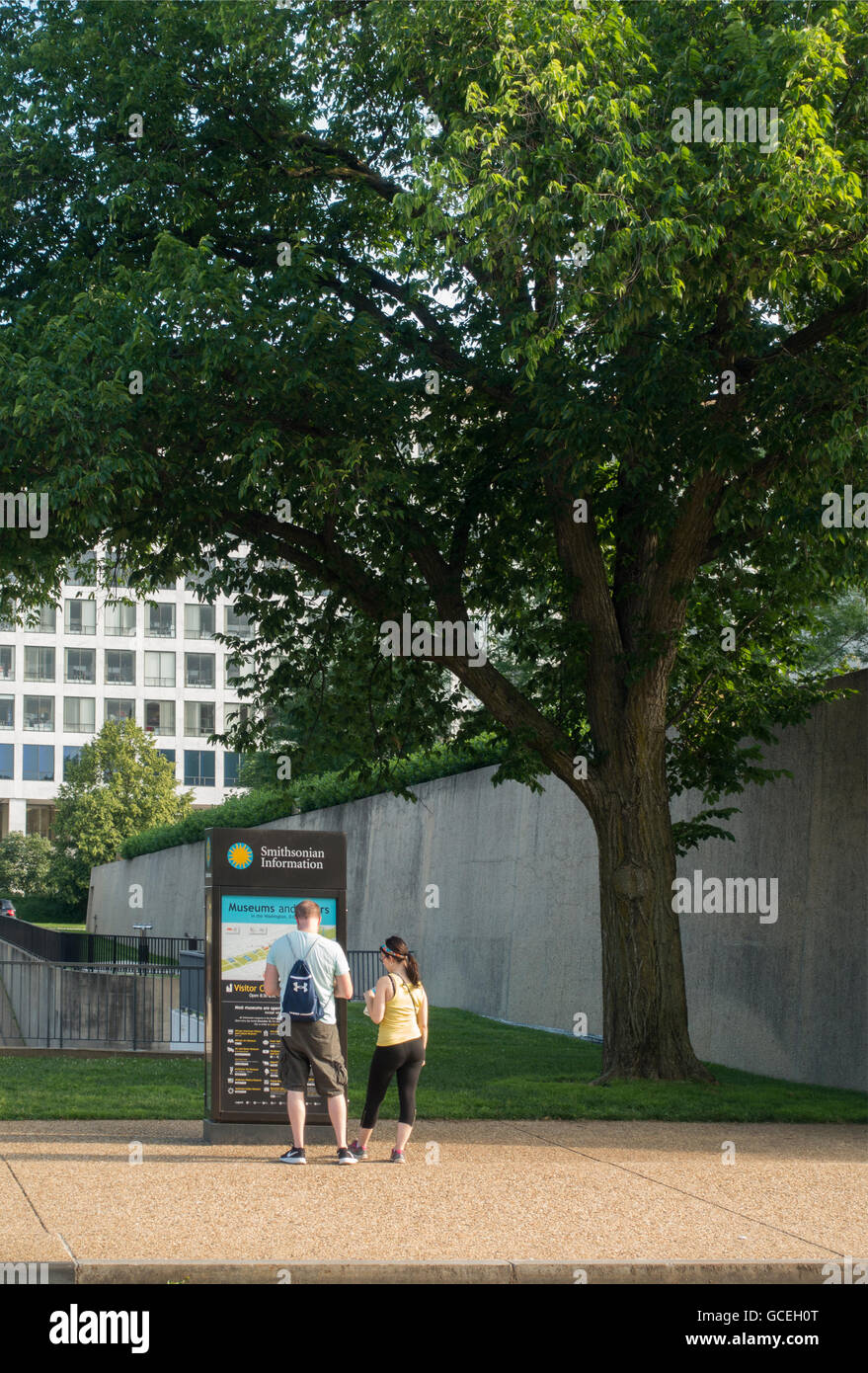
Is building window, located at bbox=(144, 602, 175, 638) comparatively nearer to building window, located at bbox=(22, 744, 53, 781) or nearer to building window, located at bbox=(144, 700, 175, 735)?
building window, located at bbox=(144, 700, 175, 735)

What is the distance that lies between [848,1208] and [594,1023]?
13.7 metres

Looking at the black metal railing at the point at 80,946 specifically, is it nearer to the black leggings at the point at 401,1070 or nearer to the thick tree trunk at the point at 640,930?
the thick tree trunk at the point at 640,930

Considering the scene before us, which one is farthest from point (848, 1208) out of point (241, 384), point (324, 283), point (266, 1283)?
point (324, 283)

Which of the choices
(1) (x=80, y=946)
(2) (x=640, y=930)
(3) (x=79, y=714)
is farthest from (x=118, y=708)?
(2) (x=640, y=930)

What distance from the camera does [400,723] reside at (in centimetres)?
1839

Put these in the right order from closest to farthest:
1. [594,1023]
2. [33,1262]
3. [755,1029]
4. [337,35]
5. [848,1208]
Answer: [33,1262] < [848,1208] < [337,35] < [755,1029] < [594,1023]

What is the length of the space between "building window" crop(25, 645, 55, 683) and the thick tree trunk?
79.0 meters

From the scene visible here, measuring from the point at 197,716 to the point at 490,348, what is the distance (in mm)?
80011

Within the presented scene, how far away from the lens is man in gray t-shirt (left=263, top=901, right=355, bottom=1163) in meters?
10.6

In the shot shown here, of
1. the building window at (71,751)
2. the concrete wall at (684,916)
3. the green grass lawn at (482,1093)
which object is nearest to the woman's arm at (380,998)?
the green grass lawn at (482,1093)

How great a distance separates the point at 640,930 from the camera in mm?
15562

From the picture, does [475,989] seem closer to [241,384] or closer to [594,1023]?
[594,1023]

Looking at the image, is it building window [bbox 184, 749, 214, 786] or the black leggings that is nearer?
the black leggings

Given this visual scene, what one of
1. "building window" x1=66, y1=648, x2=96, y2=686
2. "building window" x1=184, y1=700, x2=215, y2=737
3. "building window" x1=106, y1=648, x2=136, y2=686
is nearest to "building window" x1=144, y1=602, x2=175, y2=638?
"building window" x1=106, y1=648, x2=136, y2=686
